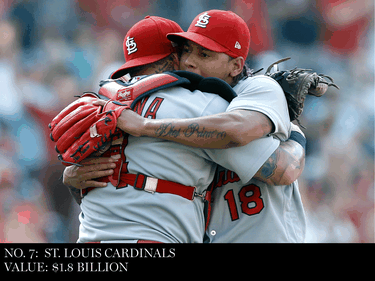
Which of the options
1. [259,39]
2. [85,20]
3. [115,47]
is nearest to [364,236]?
[259,39]

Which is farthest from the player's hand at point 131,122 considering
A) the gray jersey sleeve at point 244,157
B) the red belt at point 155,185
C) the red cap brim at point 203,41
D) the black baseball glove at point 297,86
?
the black baseball glove at point 297,86

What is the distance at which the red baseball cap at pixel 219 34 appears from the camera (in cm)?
160

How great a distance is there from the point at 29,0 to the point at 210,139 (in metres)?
4.19

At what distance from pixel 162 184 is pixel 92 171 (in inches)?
11.7

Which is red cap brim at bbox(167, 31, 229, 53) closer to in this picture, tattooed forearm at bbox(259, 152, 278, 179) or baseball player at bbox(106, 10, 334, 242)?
baseball player at bbox(106, 10, 334, 242)

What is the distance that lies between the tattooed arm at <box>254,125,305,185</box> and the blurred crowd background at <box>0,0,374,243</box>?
9.29ft

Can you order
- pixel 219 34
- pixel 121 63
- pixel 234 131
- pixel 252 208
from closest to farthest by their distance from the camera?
1. pixel 234 131
2. pixel 252 208
3. pixel 219 34
4. pixel 121 63

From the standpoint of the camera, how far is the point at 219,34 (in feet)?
5.32

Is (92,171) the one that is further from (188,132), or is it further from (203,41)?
(203,41)

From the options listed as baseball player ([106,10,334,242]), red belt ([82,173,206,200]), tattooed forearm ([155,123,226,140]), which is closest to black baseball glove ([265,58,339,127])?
baseball player ([106,10,334,242])

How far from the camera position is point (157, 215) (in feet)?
4.13

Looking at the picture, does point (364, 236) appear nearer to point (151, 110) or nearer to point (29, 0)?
point (151, 110)

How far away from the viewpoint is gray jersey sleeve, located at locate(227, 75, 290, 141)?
4.33 feet

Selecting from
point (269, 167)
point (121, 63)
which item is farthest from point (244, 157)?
point (121, 63)
